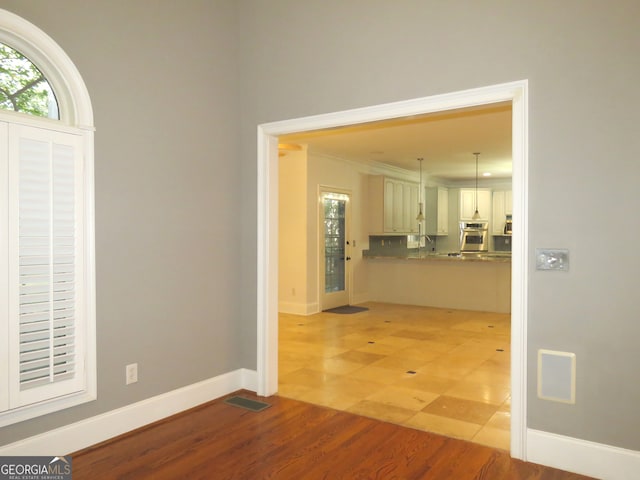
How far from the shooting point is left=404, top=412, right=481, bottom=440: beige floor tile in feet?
10.7

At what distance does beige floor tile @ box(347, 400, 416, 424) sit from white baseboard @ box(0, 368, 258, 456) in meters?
0.91

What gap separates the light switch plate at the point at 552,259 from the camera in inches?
108

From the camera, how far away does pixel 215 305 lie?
390cm

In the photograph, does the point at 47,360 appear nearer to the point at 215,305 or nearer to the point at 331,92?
the point at 215,305

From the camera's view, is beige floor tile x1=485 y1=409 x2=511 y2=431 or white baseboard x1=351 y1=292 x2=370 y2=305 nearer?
beige floor tile x1=485 y1=409 x2=511 y2=431

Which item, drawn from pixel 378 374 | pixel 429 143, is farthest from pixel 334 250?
pixel 378 374

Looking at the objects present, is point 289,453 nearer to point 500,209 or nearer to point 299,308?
point 299,308

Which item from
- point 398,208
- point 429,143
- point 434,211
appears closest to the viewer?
point 429,143

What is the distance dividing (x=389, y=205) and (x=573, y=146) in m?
6.91

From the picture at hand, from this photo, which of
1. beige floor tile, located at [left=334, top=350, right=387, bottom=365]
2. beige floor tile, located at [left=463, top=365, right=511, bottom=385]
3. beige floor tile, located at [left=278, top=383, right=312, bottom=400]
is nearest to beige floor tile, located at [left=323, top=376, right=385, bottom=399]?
beige floor tile, located at [left=278, top=383, right=312, bottom=400]

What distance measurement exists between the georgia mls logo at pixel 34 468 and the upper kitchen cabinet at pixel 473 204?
1082 cm

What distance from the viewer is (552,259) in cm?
279

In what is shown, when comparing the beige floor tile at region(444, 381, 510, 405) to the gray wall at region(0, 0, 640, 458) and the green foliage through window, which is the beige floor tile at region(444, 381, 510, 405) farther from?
the green foliage through window

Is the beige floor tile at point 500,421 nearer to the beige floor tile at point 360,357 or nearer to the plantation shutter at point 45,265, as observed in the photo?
the beige floor tile at point 360,357
